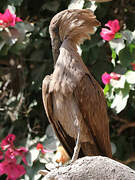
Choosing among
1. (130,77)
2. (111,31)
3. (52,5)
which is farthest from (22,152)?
(52,5)

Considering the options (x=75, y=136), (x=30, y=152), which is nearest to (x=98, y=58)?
(x=30, y=152)

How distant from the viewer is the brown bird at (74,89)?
7.96 ft

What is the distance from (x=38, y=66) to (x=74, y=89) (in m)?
1.81

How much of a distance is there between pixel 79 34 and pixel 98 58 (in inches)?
41.8

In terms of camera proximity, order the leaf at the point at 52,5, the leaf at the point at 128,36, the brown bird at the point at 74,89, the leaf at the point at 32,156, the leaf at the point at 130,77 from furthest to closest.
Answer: the leaf at the point at 52,5, the leaf at the point at 32,156, the leaf at the point at 128,36, the leaf at the point at 130,77, the brown bird at the point at 74,89

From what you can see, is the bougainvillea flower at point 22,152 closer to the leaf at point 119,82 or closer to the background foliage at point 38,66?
the background foliage at point 38,66

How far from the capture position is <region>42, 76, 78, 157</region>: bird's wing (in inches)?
99.0

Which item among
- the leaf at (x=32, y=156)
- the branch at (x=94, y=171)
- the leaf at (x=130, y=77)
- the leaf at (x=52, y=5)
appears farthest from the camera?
the leaf at (x=52, y=5)

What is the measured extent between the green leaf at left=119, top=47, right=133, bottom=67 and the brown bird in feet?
2.20

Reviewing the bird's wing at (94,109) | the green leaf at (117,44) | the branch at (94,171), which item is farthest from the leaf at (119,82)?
the branch at (94,171)

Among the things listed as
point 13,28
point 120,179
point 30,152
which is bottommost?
point 30,152

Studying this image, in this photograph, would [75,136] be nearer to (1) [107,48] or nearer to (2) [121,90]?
(2) [121,90]

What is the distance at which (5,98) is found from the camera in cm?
403

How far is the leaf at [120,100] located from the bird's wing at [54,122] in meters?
0.52
